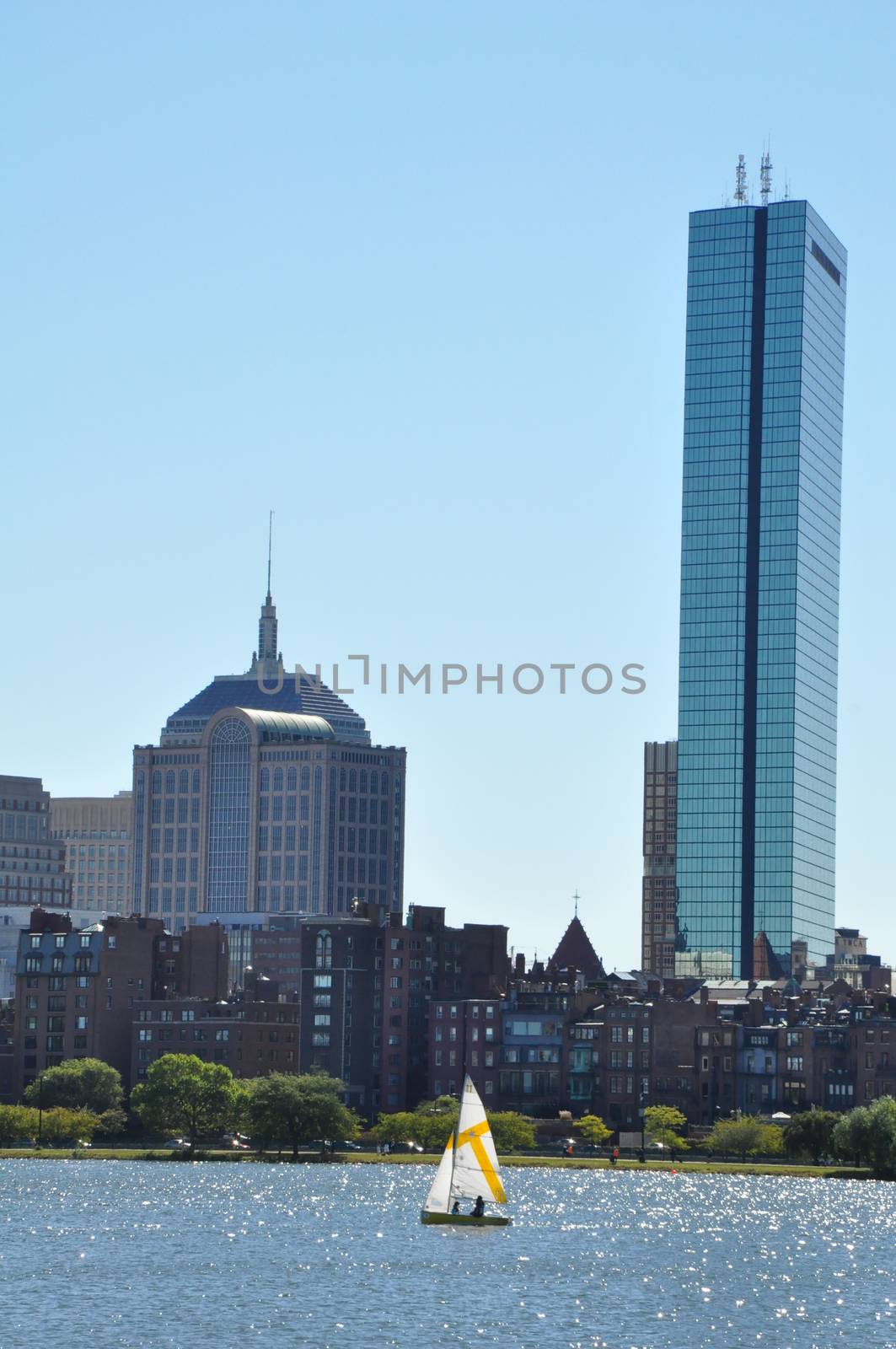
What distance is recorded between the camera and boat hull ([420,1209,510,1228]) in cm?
17750

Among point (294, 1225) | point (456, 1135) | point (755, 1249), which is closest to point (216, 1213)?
point (294, 1225)

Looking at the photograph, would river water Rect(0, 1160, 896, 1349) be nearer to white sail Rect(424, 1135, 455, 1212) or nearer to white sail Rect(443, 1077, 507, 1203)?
white sail Rect(424, 1135, 455, 1212)

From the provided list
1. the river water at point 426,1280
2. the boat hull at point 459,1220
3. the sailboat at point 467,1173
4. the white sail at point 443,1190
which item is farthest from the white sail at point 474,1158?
the river water at point 426,1280

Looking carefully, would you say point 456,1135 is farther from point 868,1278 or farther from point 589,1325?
point 589,1325

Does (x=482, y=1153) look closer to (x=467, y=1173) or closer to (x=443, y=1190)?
(x=467, y=1173)

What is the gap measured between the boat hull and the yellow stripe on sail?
7.23ft

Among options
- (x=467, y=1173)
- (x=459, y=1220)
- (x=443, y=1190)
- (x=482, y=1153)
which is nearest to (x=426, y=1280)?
(x=459, y=1220)

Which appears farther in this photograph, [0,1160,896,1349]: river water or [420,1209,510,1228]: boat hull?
[420,1209,510,1228]: boat hull

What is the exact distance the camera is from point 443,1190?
590 ft

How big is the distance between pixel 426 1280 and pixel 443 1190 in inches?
1271

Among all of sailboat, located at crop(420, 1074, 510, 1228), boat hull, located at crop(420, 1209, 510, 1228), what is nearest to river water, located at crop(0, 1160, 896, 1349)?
boat hull, located at crop(420, 1209, 510, 1228)

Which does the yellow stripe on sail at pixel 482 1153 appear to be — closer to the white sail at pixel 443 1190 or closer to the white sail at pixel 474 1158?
the white sail at pixel 474 1158

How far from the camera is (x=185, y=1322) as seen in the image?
420 ft

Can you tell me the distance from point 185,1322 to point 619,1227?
6390cm
